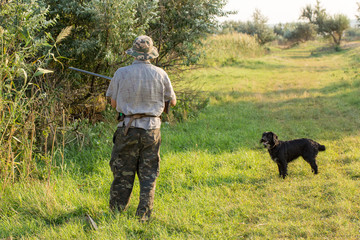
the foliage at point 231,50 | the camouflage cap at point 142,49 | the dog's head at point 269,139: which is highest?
the foliage at point 231,50

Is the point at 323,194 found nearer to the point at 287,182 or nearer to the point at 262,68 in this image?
the point at 287,182

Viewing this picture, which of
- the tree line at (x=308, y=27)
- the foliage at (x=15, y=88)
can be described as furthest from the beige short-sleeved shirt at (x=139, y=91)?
the tree line at (x=308, y=27)

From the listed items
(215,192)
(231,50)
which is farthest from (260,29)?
(215,192)

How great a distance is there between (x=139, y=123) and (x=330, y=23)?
41.9 meters

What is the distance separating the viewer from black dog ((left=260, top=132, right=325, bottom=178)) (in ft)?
19.3

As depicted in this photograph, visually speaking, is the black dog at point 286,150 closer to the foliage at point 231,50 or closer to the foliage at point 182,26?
the foliage at point 182,26

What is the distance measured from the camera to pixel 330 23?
3962 cm

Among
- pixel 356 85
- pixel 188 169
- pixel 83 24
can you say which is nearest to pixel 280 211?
pixel 188 169

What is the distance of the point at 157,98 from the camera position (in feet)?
14.1

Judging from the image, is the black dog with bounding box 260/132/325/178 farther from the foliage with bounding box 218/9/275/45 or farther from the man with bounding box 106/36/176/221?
the foliage with bounding box 218/9/275/45

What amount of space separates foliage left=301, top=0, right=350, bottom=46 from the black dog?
→ 3599 centimetres

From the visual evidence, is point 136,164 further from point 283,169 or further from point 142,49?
point 283,169

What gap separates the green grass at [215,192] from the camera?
13.4 feet

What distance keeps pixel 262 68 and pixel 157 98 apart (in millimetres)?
18729
